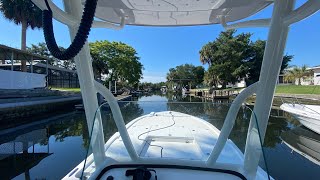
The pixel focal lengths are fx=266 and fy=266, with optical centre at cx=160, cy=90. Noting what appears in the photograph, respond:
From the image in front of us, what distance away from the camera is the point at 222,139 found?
2287 millimetres

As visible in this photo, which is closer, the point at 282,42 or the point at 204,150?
the point at 282,42

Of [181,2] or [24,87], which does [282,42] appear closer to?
[181,2]

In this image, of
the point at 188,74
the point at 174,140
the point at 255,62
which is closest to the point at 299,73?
the point at 255,62

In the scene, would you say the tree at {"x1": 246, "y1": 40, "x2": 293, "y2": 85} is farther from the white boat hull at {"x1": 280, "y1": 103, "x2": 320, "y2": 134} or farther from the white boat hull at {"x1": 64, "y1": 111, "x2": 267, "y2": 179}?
the white boat hull at {"x1": 64, "y1": 111, "x2": 267, "y2": 179}

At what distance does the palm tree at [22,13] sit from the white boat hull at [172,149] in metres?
24.7

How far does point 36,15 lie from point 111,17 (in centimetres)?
2674

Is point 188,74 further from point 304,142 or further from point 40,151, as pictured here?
point 40,151

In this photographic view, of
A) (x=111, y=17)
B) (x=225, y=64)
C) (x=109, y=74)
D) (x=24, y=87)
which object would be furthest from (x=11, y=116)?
(x=225, y=64)

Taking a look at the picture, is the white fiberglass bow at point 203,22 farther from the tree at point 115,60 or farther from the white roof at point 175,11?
the tree at point 115,60

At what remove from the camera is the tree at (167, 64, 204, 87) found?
7974 centimetres

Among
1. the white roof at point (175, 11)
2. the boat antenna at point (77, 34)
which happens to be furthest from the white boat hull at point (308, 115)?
the boat antenna at point (77, 34)

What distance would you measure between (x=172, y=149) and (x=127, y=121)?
81cm

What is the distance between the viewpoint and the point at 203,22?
2955 mm

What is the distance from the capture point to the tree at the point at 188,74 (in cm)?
7974
